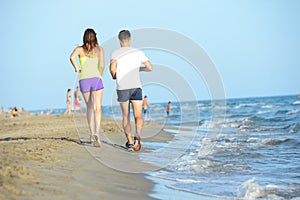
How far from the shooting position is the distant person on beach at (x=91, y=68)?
6902mm

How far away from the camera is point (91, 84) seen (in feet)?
22.9

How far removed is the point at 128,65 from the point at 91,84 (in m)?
0.74

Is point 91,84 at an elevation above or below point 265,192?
above

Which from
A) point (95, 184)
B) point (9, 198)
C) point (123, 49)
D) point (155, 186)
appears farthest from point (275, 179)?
point (9, 198)

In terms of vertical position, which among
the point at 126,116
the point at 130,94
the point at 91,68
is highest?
the point at 91,68

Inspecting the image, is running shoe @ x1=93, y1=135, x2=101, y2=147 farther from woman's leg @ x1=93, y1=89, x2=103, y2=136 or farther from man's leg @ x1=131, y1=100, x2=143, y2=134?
man's leg @ x1=131, y1=100, x2=143, y2=134

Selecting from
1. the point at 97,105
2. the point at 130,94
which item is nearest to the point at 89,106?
the point at 97,105

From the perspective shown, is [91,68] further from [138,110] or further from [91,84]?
[138,110]

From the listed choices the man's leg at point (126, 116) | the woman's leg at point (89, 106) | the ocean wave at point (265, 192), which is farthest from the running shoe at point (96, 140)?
the ocean wave at point (265, 192)

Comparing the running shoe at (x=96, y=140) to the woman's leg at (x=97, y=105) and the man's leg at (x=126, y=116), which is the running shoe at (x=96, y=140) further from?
the man's leg at (x=126, y=116)

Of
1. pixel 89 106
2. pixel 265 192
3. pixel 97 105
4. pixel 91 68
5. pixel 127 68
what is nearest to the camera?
pixel 265 192

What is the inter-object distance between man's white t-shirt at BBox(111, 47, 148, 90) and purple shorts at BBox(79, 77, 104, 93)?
1.25ft

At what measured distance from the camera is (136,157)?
6.96m

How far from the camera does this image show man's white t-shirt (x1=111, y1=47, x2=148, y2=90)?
683 cm
